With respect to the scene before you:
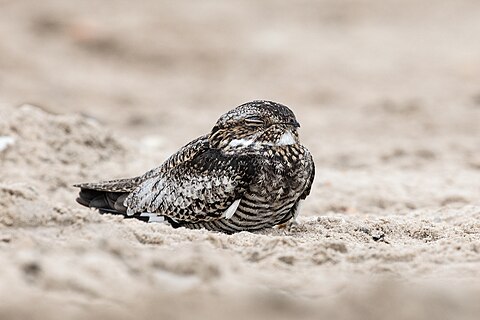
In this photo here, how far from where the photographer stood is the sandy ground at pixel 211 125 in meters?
2.73

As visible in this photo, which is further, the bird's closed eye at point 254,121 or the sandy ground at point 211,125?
the bird's closed eye at point 254,121

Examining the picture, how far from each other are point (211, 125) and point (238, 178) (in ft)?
20.9

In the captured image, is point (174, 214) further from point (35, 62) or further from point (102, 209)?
point (35, 62)

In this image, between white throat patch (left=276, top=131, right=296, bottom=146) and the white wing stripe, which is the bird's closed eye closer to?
white throat patch (left=276, top=131, right=296, bottom=146)

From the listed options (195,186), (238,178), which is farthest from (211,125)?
(238,178)

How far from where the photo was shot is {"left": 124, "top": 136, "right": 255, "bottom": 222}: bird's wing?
446cm

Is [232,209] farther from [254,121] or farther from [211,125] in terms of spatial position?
[211,125]

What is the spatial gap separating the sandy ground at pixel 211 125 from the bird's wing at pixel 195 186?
397 mm

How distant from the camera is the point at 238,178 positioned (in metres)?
4.45

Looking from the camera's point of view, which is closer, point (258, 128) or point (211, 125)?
point (258, 128)

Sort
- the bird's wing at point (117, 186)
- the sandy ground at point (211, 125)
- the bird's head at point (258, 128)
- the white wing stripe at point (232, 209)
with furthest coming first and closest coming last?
the bird's wing at point (117, 186)
the bird's head at point (258, 128)
the white wing stripe at point (232, 209)
the sandy ground at point (211, 125)

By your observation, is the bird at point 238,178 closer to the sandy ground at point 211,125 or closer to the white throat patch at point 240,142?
the white throat patch at point 240,142

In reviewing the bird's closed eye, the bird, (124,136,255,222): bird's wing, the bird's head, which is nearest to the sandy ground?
the bird

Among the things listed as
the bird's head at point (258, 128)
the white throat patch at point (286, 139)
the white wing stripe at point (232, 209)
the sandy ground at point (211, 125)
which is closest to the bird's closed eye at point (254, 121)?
the bird's head at point (258, 128)
